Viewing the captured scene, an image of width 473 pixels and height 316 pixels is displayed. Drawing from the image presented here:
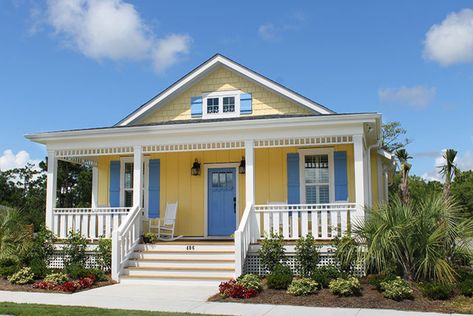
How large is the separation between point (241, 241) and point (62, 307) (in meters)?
3.83

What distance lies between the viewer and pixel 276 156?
1426 centimetres

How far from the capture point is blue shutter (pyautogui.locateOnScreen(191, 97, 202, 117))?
15648 mm

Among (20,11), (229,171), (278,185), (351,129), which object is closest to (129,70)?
(20,11)

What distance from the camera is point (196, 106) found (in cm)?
1571

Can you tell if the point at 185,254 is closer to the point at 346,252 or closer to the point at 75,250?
the point at 75,250

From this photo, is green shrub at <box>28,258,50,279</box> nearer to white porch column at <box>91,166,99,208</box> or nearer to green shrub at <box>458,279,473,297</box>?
white porch column at <box>91,166,99,208</box>

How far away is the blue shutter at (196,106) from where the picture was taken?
15648mm

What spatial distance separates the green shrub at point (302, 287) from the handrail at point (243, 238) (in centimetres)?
141

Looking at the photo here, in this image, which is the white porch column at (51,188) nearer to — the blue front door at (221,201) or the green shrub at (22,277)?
the green shrub at (22,277)

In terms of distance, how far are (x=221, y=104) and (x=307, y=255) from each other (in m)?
6.34

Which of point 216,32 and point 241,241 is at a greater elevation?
point 216,32

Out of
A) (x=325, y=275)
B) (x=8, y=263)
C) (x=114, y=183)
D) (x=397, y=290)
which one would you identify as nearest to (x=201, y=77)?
(x=114, y=183)

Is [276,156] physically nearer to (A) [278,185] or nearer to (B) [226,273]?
(A) [278,185]

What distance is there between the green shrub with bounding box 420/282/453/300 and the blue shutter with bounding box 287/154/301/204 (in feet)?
17.0
